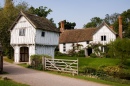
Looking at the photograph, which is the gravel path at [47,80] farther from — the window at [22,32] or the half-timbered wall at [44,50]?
the window at [22,32]

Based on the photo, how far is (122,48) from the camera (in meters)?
35.2

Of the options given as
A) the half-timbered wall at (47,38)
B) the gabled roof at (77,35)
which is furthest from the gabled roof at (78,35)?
the half-timbered wall at (47,38)

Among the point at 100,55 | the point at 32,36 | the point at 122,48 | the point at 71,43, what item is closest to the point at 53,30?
the point at 32,36

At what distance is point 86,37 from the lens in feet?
180

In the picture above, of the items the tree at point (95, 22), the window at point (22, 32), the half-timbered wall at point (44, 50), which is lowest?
the half-timbered wall at point (44, 50)

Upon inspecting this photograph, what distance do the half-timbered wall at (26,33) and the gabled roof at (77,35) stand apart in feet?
73.4

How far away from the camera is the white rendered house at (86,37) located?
5058cm

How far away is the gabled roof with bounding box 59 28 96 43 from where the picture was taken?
54975 millimetres

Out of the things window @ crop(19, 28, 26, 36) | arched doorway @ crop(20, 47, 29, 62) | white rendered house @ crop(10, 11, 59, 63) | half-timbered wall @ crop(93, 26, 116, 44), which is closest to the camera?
white rendered house @ crop(10, 11, 59, 63)

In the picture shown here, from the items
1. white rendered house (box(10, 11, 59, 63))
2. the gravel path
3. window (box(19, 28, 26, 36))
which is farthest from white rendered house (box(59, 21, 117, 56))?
the gravel path

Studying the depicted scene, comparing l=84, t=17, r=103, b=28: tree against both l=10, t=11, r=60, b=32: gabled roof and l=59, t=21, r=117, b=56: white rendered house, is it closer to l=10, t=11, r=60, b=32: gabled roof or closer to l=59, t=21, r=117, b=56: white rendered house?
l=59, t=21, r=117, b=56: white rendered house

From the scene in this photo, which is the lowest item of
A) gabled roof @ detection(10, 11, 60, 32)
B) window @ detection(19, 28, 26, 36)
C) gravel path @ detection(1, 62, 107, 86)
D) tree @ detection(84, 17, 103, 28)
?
gravel path @ detection(1, 62, 107, 86)

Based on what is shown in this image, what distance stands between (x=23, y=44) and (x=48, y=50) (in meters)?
4.26

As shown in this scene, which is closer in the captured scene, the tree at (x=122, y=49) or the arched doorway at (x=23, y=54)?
the tree at (x=122, y=49)
